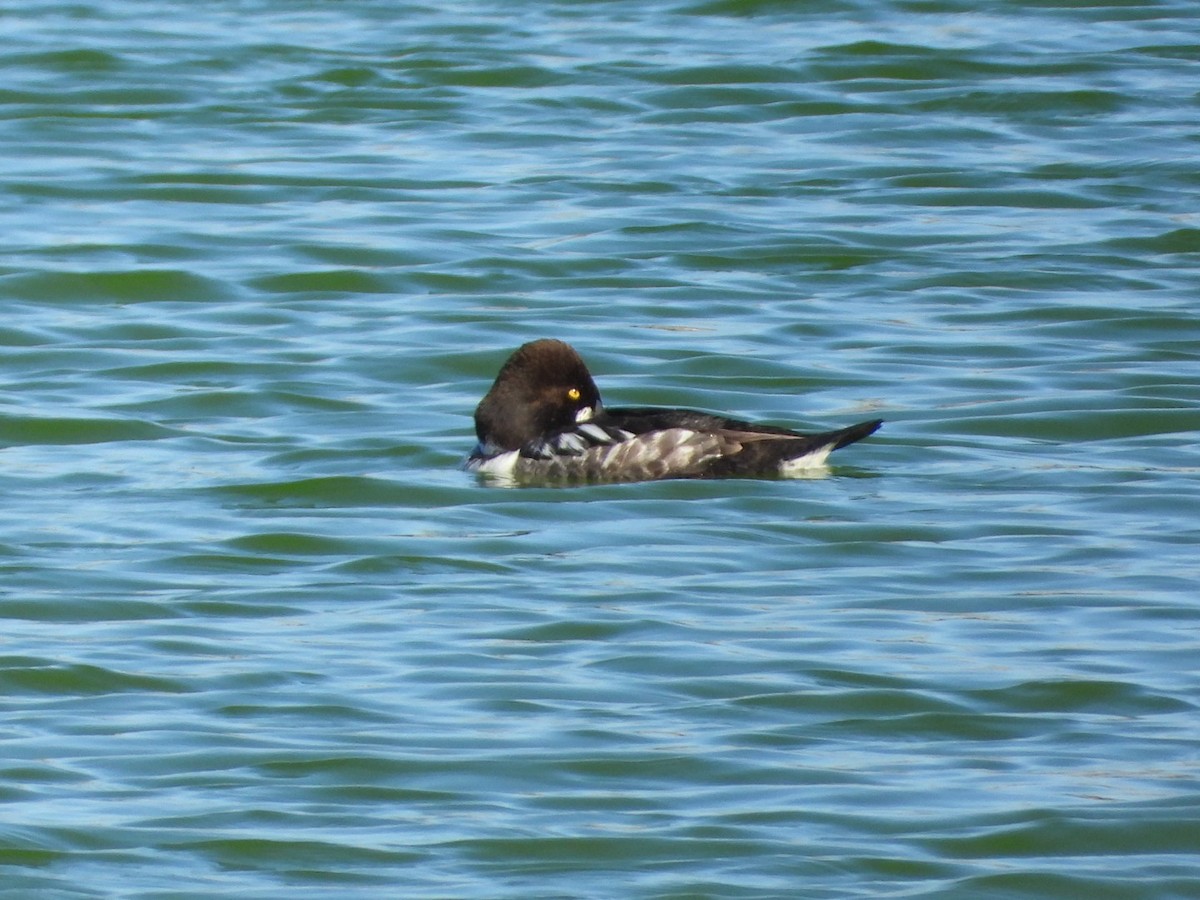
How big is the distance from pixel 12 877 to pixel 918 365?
275 inches

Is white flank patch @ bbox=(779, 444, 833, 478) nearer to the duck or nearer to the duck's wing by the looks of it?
the duck

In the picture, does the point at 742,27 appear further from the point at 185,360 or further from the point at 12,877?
the point at 12,877

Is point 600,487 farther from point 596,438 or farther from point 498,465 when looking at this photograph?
point 498,465

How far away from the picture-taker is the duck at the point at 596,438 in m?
10.0

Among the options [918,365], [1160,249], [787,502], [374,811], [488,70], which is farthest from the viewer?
[488,70]

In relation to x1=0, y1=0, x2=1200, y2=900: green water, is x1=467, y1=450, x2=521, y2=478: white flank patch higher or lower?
lower

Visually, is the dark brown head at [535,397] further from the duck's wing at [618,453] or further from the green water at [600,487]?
the green water at [600,487]


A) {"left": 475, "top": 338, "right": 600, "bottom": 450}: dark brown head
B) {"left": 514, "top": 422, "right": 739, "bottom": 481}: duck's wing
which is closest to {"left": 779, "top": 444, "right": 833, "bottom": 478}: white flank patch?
{"left": 514, "top": 422, "right": 739, "bottom": 481}: duck's wing

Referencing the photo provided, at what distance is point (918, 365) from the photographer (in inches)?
470

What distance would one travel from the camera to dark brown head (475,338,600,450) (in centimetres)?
1041

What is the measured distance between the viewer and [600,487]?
1016 centimetres

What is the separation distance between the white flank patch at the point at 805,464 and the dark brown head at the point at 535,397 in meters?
0.88

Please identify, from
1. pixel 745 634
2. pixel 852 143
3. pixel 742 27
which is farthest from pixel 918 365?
pixel 742 27

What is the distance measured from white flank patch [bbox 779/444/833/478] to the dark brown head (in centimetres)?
88
